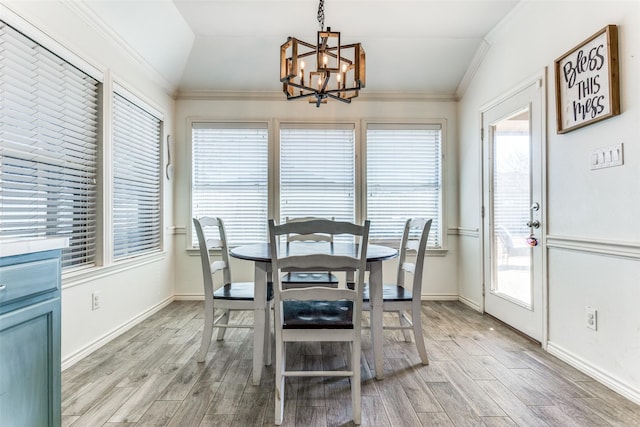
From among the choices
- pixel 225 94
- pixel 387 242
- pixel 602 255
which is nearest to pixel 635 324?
pixel 602 255

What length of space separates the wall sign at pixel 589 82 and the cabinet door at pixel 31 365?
9.57 ft

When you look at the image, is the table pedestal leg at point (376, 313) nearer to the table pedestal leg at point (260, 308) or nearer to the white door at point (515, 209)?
the table pedestal leg at point (260, 308)

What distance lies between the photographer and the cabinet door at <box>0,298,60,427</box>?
44.1 inches

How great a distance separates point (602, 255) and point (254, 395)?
2.17 meters

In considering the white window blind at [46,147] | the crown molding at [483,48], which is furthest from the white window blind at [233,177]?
the crown molding at [483,48]

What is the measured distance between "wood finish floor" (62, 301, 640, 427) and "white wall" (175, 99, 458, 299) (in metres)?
1.26

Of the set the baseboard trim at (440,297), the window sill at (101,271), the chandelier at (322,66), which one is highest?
the chandelier at (322,66)

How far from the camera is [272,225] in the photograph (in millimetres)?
1565

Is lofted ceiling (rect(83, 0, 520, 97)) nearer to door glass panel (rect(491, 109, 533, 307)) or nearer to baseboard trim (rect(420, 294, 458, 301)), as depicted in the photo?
door glass panel (rect(491, 109, 533, 307))

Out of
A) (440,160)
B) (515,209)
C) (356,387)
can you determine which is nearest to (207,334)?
(356,387)

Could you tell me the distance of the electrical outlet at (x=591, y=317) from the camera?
6.80 ft

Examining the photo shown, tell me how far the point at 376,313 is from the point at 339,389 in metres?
0.48

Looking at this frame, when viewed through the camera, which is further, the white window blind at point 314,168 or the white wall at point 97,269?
the white window blind at point 314,168

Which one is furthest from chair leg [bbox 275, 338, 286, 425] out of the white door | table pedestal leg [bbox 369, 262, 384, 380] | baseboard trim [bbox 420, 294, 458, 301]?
baseboard trim [bbox 420, 294, 458, 301]
